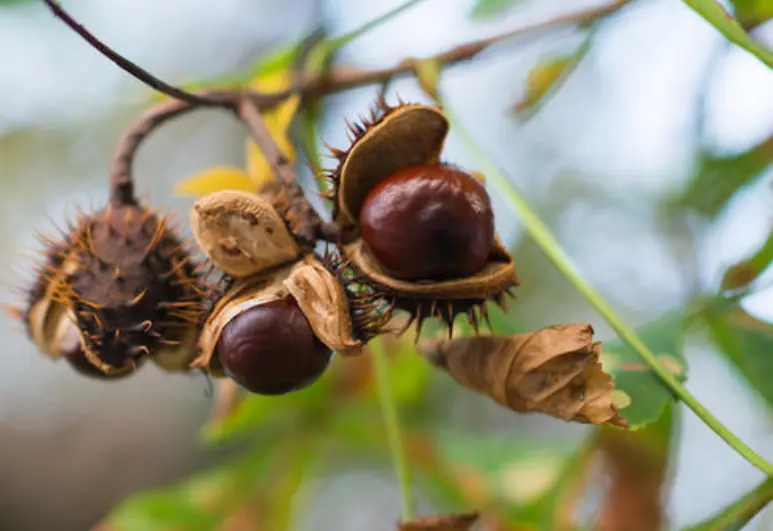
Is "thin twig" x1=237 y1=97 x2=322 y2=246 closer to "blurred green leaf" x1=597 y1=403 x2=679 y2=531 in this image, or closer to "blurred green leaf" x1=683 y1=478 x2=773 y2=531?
"blurred green leaf" x1=683 y1=478 x2=773 y2=531

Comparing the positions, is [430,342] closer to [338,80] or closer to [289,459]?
[338,80]

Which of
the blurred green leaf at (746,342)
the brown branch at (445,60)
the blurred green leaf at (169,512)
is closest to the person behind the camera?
the blurred green leaf at (746,342)

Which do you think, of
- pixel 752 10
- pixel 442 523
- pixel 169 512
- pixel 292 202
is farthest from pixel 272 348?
pixel 169 512

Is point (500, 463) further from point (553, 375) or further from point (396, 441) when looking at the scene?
point (553, 375)

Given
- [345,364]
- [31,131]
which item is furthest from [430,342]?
[31,131]

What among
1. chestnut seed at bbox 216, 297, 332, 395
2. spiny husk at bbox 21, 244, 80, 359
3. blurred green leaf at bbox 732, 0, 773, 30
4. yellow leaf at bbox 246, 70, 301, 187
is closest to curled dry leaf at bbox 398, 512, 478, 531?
chestnut seed at bbox 216, 297, 332, 395

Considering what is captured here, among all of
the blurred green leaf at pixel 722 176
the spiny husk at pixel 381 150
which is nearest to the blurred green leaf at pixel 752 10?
the blurred green leaf at pixel 722 176

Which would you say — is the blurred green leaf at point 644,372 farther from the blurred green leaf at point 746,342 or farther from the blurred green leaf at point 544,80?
the blurred green leaf at point 544,80
